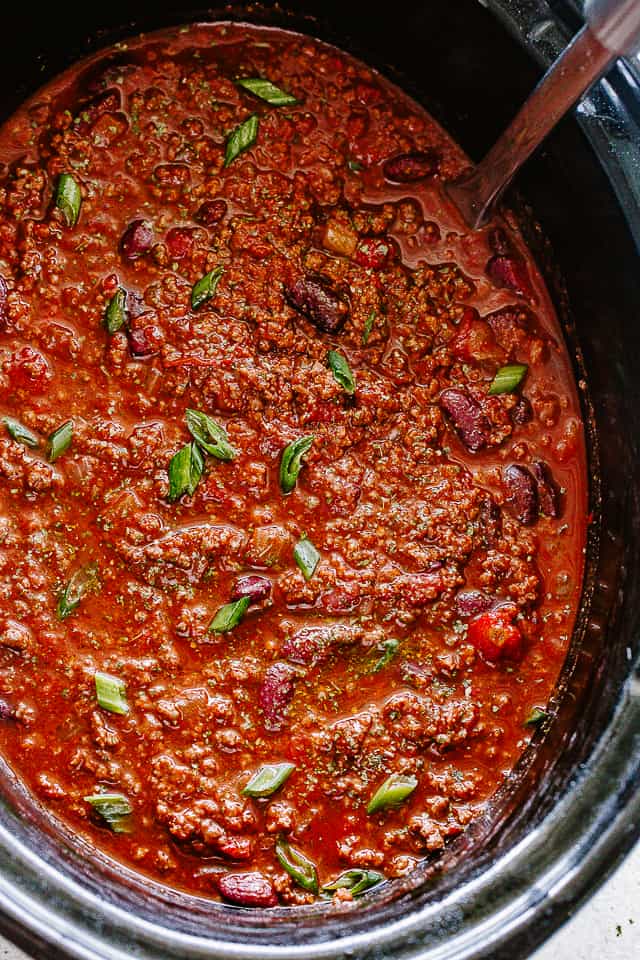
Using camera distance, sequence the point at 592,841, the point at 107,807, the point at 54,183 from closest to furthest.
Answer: the point at 592,841, the point at 107,807, the point at 54,183

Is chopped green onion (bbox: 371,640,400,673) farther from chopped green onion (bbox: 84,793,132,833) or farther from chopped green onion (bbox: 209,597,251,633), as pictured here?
chopped green onion (bbox: 84,793,132,833)

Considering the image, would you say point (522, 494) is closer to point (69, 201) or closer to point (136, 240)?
point (136, 240)

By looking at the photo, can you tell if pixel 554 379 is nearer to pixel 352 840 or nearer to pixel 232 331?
pixel 232 331

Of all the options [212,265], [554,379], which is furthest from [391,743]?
[212,265]

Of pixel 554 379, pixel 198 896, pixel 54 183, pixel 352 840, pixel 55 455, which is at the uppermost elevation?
pixel 554 379

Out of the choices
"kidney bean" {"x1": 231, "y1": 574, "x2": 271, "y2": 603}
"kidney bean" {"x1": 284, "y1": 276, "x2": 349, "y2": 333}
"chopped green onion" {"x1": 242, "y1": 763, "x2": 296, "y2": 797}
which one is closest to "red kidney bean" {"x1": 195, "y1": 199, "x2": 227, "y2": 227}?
"kidney bean" {"x1": 284, "y1": 276, "x2": 349, "y2": 333}

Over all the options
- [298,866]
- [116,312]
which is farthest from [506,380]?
[298,866]

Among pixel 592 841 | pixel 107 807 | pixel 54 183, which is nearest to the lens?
pixel 592 841
